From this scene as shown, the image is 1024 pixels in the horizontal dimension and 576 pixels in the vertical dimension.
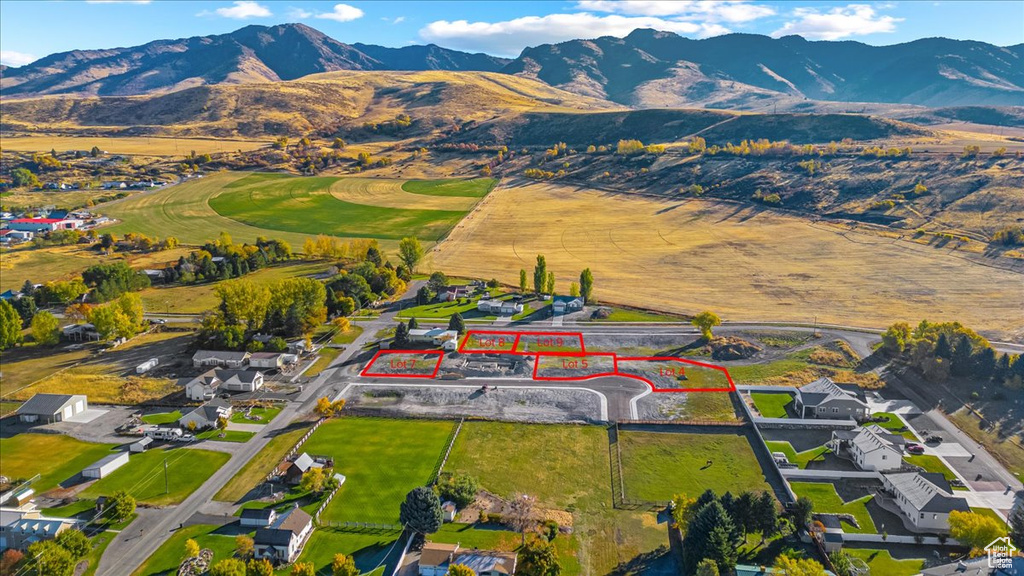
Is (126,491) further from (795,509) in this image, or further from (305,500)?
(795,509)

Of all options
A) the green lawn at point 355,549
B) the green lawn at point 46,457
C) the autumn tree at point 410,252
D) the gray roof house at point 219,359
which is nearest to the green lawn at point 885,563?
the green lawn at point 355,549

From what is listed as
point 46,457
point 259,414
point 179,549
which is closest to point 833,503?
point 179,549

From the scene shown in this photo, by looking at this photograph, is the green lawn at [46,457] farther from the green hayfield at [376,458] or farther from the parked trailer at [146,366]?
the green hayfield at [376,458]

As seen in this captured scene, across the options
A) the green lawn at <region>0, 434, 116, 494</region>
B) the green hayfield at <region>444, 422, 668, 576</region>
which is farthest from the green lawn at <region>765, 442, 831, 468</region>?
the green lawn at <region>0, 434, 116, 494</region>

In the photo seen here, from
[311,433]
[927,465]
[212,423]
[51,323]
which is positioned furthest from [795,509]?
[51,323]

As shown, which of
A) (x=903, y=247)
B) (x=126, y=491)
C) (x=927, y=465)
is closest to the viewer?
(x=126, y=491)
